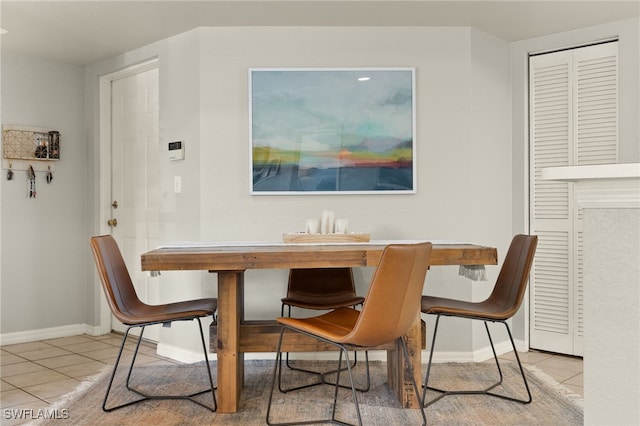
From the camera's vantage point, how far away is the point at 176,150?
3.96m

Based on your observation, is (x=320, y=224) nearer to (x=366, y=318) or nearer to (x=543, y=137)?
(x=366, y=318)

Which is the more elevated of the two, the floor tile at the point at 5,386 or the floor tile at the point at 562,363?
the floor tile at the point at 562,363

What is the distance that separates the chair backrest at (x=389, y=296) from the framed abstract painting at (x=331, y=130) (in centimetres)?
153

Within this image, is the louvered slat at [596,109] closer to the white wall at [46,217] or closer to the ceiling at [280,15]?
the ceiling at [280,15]

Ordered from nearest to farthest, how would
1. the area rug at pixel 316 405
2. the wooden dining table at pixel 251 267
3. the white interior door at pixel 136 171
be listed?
the wooden dining table at pixel 251 267
the area rug at pixel 316 405
the white interior door at pixel 136 171

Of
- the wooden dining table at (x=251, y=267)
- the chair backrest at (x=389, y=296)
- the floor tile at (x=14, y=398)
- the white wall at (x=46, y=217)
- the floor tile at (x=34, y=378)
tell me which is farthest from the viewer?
the white wall at (x=46, y=217)

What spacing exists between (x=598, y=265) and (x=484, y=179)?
2.75 meters

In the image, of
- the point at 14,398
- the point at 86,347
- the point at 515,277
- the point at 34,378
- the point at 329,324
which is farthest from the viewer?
the point at 86,347

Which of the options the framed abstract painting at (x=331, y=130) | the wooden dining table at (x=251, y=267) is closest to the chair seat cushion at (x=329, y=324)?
the wooden dining table at (x=251, y=267)

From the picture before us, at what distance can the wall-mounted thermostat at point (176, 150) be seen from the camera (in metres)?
3.93

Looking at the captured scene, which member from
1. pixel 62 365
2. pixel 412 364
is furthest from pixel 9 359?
pixel 412 364

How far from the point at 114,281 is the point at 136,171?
6.26 ft

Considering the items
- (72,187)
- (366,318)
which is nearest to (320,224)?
(366,318)

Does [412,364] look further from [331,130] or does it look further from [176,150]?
[176,150]
